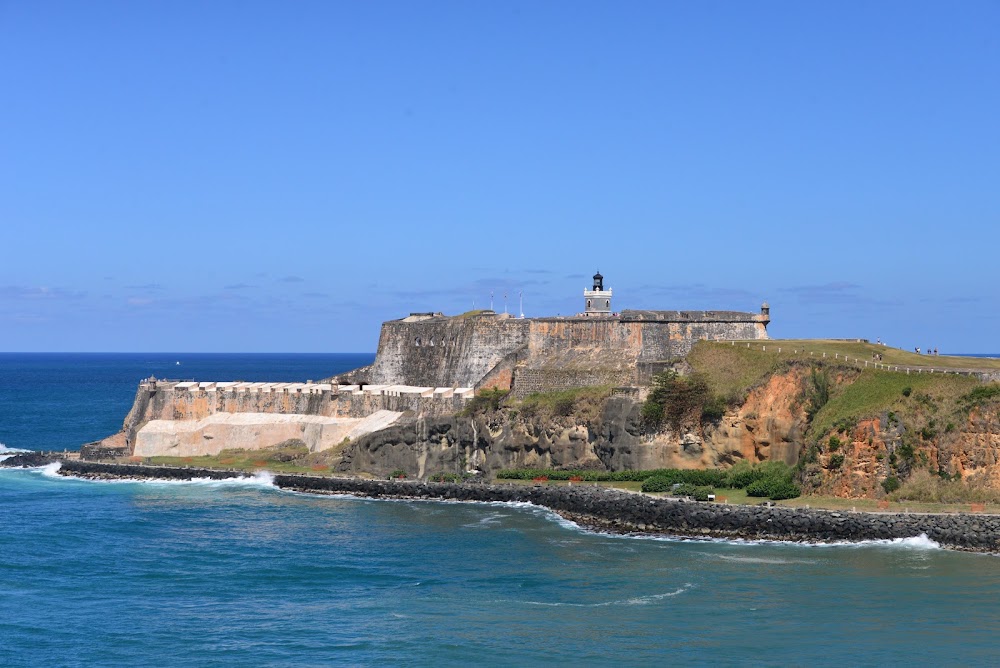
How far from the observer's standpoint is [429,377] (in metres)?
75.3

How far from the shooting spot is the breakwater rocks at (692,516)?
47.1m

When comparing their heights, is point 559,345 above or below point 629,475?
above

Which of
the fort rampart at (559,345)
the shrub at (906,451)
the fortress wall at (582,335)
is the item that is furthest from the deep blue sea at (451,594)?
the fortress wall at (582,335)

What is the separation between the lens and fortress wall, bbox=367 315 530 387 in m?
72.1

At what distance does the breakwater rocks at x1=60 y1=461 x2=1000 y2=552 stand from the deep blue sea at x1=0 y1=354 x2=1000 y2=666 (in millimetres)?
897

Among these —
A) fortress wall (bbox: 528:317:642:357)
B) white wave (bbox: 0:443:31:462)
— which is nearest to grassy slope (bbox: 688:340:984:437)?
fortress wall (bbox: 528:317:642:357)

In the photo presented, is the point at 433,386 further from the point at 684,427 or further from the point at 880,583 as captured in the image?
the point at 880,583

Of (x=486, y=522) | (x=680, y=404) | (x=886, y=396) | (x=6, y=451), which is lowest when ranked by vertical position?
(x=486, y=522)

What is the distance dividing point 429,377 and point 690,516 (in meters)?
26.7

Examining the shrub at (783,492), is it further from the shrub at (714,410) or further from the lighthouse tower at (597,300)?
the lighthouse tower at (597,300)

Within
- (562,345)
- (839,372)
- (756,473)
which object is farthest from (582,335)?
(839,372)

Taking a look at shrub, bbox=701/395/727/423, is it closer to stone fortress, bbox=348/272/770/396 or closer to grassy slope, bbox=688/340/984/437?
grassy slope, bbox=688/340/984/437

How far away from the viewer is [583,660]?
113 ft

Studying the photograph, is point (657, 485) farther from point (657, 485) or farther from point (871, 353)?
point (871, 353)
